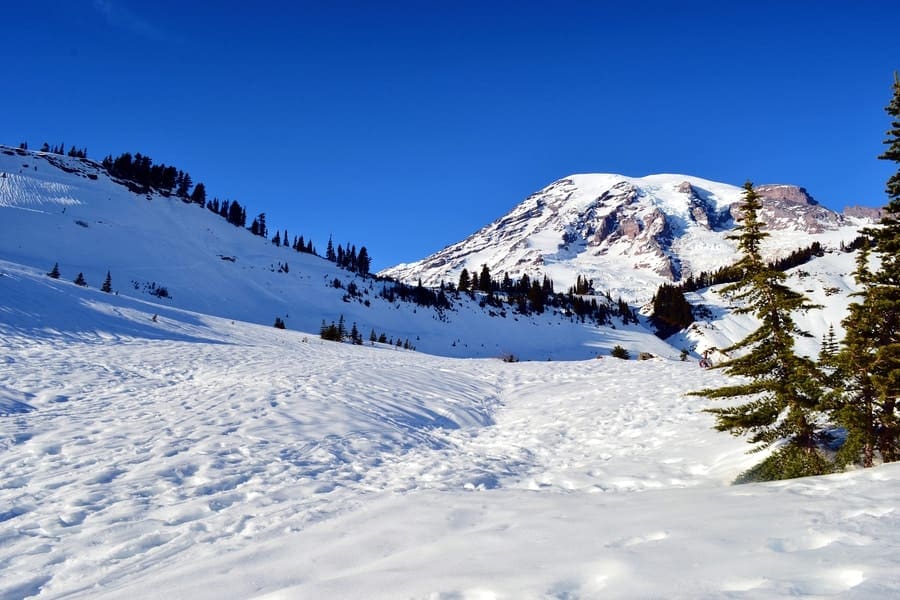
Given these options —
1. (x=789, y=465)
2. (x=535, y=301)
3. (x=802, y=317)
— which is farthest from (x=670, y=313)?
(x=789, y=465)

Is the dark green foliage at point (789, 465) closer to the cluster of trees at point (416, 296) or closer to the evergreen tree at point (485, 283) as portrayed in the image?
the cluster of trees at point (416, 296)

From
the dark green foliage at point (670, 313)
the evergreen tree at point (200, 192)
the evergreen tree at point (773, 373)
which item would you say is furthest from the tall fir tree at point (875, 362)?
the evergreen tree at point (200, 192)

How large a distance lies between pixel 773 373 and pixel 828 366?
0.74 meters

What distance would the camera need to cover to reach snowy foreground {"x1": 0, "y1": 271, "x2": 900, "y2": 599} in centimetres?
350

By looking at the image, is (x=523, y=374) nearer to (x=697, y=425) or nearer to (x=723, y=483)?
(x=697, y=425)

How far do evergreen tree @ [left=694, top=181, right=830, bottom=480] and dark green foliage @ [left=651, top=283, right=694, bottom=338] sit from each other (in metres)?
97.9

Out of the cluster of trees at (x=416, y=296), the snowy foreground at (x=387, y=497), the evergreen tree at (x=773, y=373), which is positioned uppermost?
the cluster of trees at (x=416, y=296)

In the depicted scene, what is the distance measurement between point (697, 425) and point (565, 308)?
9381 centimetres

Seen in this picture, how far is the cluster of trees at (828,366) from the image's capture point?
6734mm

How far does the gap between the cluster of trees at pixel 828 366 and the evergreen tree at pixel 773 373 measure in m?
0.01

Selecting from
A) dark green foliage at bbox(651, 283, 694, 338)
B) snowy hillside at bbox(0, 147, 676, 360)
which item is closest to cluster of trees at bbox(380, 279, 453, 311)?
snowy hillside at bbox(0, 147, 676, 360)

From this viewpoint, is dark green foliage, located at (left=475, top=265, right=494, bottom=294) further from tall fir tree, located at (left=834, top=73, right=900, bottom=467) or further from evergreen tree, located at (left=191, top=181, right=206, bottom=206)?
tall fir tree, located at (left=834, top=73, right=900, bottom=467)

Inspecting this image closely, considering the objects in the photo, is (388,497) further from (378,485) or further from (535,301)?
(535,301)

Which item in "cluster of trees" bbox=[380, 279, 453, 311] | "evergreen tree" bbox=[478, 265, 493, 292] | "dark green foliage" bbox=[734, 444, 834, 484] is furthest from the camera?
"evergreen tree" bbox=[478, 265, 493, 292]
